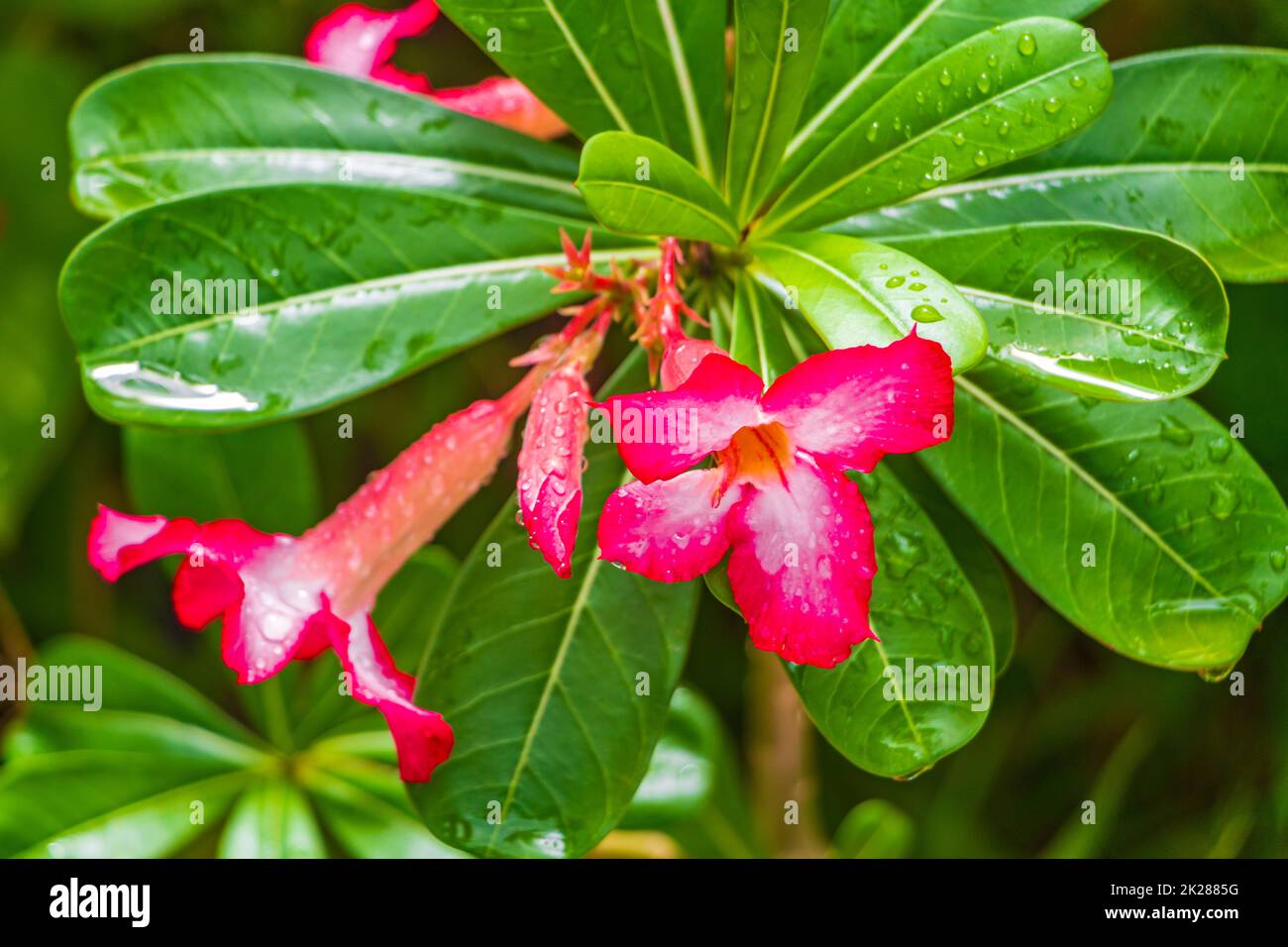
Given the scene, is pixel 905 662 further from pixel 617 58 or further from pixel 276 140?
pixel 276 140

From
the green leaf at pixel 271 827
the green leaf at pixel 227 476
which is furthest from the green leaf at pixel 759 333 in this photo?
the green leaf at pixel 271 827

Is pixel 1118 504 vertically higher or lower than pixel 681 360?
lower

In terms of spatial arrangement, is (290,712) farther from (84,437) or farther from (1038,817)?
(1038,817)

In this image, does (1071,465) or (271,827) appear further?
(271,827)

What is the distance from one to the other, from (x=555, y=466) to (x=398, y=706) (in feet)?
0.72

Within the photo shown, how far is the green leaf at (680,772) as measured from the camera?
4.66 feet

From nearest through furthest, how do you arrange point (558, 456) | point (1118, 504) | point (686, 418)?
point (686, 418)
point (558, 456)
point (1118, 504)

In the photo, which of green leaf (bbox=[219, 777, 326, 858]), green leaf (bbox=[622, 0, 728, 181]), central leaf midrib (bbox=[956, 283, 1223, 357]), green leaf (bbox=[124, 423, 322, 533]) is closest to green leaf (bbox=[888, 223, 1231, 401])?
central leaf midrib (bbox=[956, 283, 1223, 357])

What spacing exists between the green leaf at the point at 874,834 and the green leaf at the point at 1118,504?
2.85 ft

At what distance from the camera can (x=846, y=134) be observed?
844mm

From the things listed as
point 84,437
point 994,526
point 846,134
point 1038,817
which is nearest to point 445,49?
point 84,437

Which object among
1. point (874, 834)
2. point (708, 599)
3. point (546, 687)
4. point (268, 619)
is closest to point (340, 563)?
point (268, 619)

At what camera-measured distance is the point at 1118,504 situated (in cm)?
91

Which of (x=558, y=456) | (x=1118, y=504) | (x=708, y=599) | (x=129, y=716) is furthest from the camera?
(x=708, y=599)
